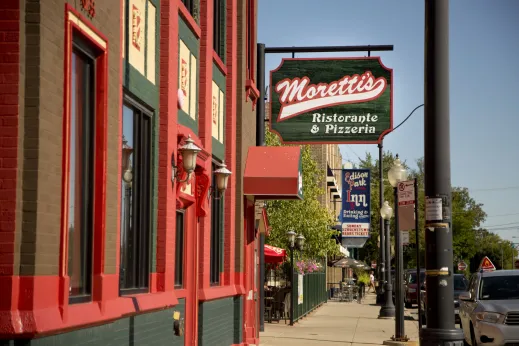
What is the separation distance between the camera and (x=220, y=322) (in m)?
16.3

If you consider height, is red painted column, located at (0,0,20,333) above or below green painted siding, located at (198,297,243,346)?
above

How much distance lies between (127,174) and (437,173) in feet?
11.9

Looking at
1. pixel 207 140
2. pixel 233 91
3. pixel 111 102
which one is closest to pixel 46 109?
pixel 111 102

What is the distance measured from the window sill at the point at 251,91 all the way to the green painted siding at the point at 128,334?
281 inches

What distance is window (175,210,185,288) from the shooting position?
1384 centimetres

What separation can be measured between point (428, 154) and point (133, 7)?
12.5 feet

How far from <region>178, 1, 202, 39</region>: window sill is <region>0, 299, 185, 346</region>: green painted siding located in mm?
4137

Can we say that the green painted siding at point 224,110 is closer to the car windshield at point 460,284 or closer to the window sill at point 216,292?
the window sill at point 216,292

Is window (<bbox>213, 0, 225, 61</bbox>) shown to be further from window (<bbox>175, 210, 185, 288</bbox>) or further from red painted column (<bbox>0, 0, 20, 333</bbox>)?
red painted column (<bbox>0, 0, 20, 333</bbox>)

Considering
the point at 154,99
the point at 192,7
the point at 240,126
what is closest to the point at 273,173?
the point at 240,126

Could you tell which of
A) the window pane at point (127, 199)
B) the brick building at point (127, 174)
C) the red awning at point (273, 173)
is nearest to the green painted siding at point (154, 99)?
the brick building at point (127, 174)

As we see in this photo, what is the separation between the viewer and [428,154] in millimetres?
10047

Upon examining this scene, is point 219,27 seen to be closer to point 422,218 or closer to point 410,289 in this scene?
point 410,289

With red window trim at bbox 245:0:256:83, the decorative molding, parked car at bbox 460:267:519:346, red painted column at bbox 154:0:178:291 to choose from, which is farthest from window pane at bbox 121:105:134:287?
red window trim at bbox 245:0:256:83
